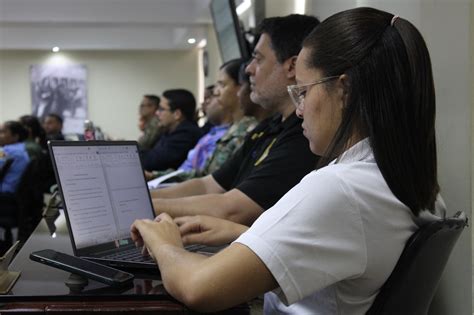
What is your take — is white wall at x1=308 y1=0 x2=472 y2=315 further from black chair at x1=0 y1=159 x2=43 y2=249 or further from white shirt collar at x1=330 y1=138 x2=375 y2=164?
black chair at x1=0 y1=159 x2=43 y2=249

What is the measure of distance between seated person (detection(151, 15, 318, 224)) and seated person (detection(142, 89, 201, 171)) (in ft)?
5.60

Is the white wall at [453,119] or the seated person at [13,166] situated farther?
the seated person at [13,166]

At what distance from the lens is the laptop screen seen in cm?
128

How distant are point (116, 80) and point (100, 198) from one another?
939cm

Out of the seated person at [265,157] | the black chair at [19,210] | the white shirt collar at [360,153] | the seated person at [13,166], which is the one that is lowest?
the black chair at [19,210]

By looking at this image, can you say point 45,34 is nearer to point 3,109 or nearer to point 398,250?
point 3,109

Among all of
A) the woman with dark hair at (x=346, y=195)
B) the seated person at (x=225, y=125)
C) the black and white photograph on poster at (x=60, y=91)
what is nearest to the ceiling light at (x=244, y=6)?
the seated person at (x=225, y=125)

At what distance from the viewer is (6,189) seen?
172 inches

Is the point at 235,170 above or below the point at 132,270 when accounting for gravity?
below

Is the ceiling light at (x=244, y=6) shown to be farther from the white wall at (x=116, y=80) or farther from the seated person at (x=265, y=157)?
the white wall at (x=116, y=80)

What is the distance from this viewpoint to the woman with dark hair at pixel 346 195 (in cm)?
88

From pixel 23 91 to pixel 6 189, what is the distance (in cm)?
647

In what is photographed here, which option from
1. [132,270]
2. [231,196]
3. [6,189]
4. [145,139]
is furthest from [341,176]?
[145,139]

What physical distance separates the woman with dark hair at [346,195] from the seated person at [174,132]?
9.85 feet
